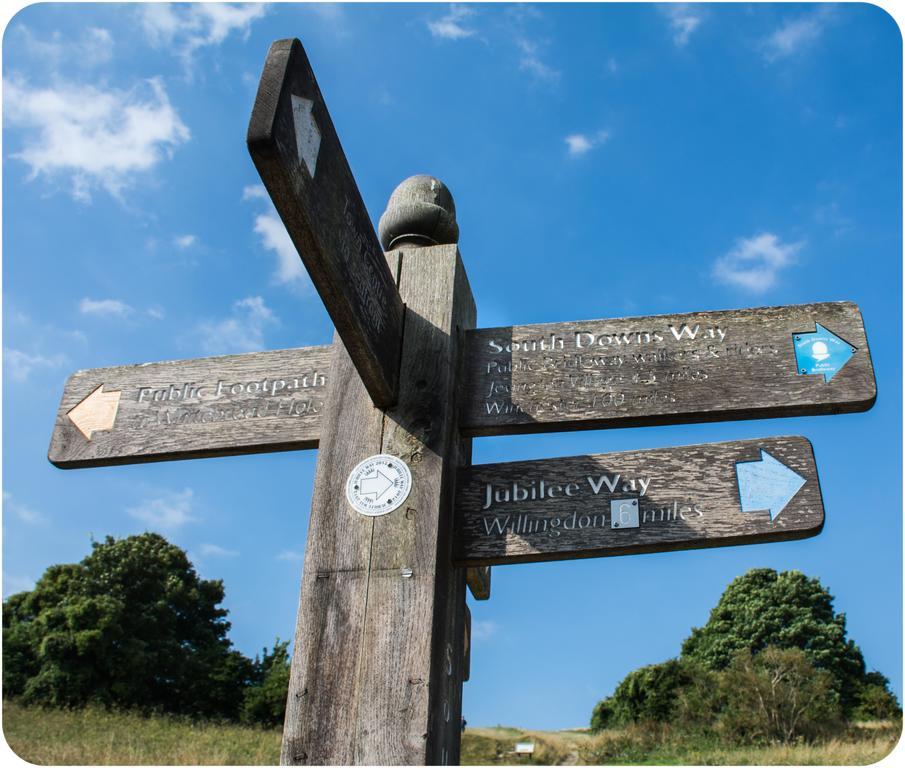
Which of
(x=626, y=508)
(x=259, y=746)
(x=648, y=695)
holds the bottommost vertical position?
(x=259, y=746)

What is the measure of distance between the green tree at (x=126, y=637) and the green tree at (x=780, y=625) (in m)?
18.9

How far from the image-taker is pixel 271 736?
65.6 ft

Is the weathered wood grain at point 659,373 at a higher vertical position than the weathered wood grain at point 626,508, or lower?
higher

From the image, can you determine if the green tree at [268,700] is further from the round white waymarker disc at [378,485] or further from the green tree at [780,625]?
the round white waymarker disc at [378,485]

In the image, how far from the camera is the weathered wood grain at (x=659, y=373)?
8.27ft

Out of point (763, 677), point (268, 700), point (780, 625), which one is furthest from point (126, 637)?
point (780, 625)

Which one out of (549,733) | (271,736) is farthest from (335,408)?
(549,733)

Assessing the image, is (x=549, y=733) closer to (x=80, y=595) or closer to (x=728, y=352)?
(x=80, y=595)

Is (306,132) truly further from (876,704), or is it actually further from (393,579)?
(876,704)

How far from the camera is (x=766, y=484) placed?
7.68 feet

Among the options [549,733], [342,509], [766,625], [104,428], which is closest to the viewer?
[342,509]

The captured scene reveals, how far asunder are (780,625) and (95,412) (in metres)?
33.8

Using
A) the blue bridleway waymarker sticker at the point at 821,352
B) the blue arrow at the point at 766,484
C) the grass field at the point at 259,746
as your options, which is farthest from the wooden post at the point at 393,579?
the grass field at the point at 259,746

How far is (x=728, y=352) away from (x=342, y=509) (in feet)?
4.42
